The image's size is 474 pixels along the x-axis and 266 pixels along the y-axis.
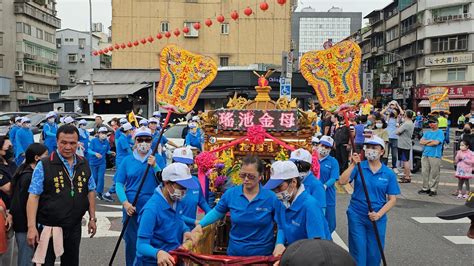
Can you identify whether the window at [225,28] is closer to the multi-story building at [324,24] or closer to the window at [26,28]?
the window at [26,28]

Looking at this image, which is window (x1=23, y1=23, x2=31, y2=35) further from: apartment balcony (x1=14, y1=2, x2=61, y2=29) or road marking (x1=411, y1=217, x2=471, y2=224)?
road marking (x1=411, y1=217, x2=471, y2=224)

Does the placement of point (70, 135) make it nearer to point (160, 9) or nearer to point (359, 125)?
point (359, 125)

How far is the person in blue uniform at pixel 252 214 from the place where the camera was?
4.73 metres

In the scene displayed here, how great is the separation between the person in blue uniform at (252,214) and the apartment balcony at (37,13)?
49.8m

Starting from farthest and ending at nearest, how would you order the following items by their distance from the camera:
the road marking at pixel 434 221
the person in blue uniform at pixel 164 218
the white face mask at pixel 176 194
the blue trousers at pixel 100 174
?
1. the blue trousers at pixel 100 174
2. the road marking at pixel 434 221
3. the white face mask at pixel 176 194
4. the person in blue uniform at pixel 164 218

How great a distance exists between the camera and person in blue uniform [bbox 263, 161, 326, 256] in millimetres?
4426

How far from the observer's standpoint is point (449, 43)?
1751 inches

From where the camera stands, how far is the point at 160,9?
36.9 m

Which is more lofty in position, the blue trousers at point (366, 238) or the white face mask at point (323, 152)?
the white face mask at point (323, 152)

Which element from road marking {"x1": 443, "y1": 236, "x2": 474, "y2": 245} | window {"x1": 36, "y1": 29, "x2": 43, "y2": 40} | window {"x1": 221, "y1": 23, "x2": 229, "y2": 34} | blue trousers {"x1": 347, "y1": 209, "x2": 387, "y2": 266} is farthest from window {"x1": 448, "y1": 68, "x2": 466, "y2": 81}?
blue trousers {"x1": 347, "y1": 209, "x2": 387, "y2": 266}

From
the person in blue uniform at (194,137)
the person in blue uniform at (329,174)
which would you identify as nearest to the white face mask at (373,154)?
the person in blue uniform at (329,174)

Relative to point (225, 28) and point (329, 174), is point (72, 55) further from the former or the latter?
point (329, 174)

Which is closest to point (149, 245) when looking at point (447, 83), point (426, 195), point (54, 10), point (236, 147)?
point (236, 147)

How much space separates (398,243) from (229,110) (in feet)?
11.7
